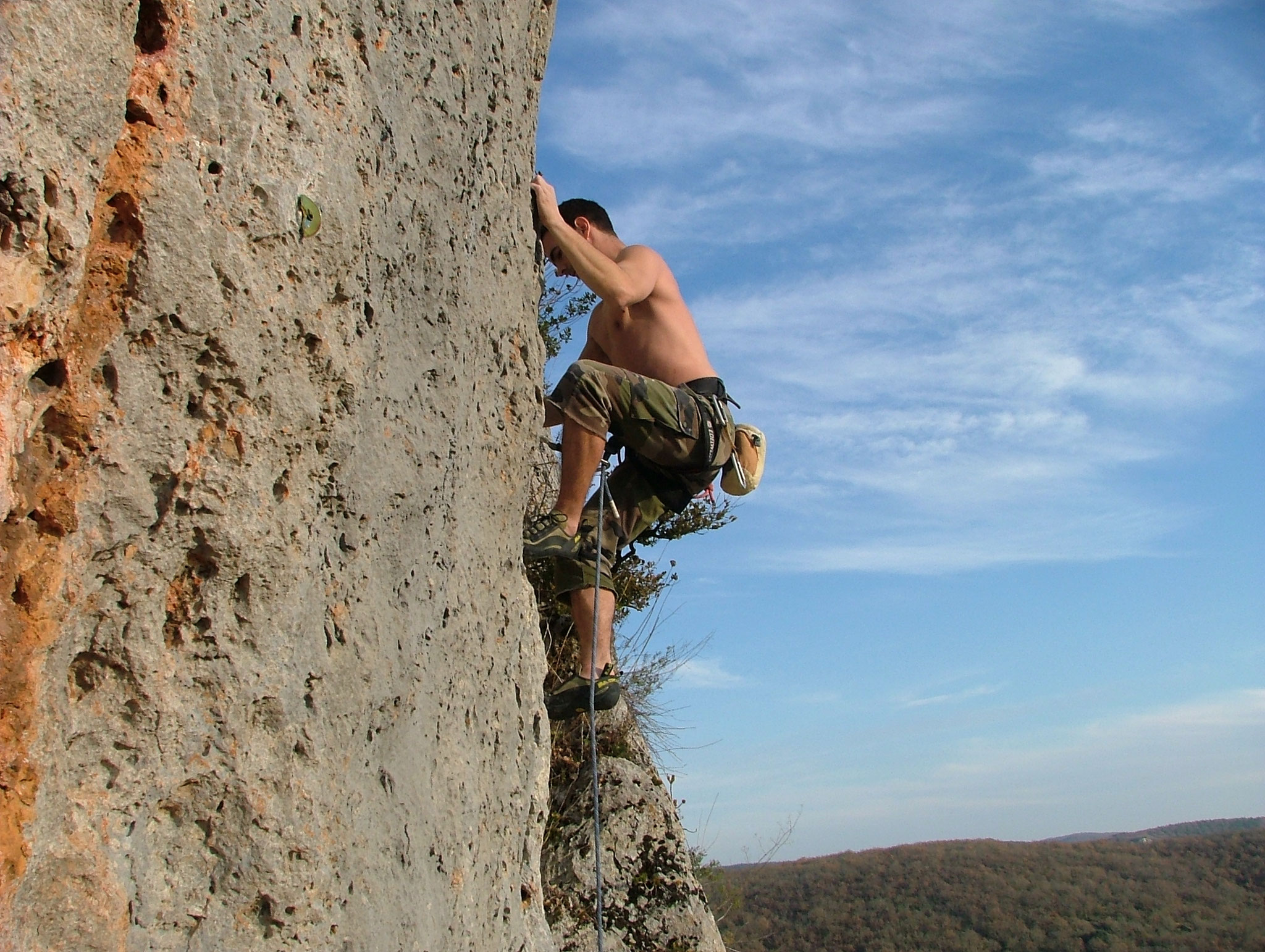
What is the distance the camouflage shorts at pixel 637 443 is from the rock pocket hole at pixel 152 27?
2.14 meters

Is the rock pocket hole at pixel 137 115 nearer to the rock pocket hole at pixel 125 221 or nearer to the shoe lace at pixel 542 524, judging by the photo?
the rock pocket hole at pixel 125 221

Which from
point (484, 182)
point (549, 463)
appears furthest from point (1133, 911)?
point (484, 182)

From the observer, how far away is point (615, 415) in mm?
4137

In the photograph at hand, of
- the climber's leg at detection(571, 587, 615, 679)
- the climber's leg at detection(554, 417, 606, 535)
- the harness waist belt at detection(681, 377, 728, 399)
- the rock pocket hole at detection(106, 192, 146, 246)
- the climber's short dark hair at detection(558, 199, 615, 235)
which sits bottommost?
the climber's leg at detection(571, 587, 615, 679)

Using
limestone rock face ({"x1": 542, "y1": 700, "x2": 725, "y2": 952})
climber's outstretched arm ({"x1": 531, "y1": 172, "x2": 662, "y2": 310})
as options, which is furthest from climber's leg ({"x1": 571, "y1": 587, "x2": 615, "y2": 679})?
limestone rock face ({"x1": 542, "y1": 700, "x2": 725, "y2": 952})

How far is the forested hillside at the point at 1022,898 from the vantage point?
23.7m

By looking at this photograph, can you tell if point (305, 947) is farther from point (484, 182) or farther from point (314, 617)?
point (484, 182)

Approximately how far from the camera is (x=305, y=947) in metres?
2.16

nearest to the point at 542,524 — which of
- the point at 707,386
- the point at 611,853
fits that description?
the point at 707,386

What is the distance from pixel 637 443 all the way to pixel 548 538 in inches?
21.9

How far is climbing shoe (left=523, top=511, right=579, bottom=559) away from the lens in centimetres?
388

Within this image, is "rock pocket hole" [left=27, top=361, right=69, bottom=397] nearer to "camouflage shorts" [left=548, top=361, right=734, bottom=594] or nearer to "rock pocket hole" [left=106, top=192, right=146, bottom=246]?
"rock pocket hole" [left=106, top=192, right=146, bottom=246]

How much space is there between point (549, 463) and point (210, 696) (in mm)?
4126

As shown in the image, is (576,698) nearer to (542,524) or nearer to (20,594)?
(542,524)
